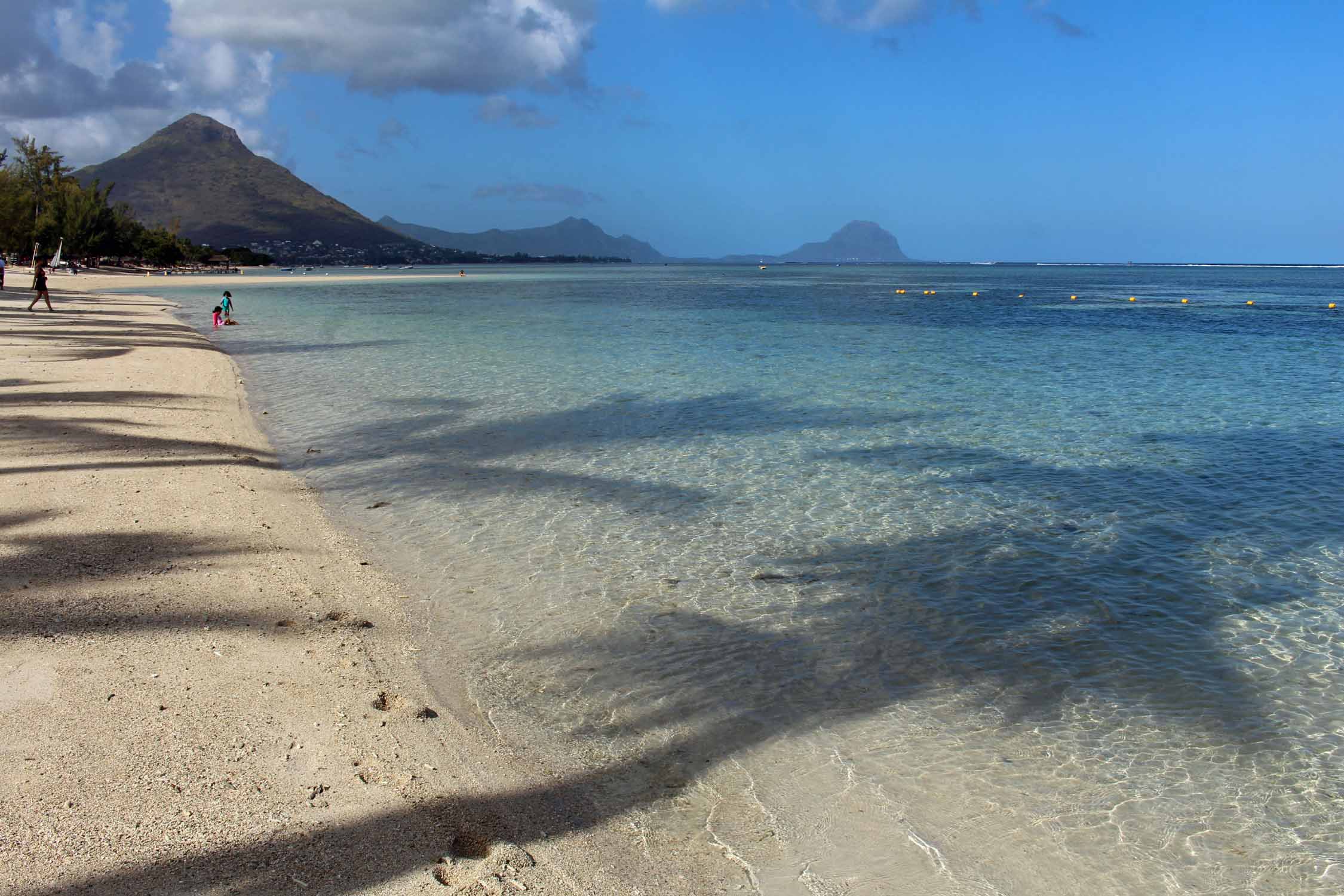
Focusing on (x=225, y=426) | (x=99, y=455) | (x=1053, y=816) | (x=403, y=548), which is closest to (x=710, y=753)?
(x=1053, y=816)

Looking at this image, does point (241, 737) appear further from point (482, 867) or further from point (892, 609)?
point (892, 609)

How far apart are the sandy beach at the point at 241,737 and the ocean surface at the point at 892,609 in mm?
367

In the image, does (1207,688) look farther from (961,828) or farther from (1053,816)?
(961,828)

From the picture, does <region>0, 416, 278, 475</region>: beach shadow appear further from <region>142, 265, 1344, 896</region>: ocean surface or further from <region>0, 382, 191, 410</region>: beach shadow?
<region>0, 382, 191, 410</region>: beach shadow

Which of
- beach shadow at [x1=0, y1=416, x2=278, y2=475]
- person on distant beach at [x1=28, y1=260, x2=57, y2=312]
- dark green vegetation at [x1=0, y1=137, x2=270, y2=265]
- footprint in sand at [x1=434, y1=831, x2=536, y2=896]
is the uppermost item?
dark green vegetation at [x1=0, y1=137, x2=270, y2=265]

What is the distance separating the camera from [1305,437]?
1614cm

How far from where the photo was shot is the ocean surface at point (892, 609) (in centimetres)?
489

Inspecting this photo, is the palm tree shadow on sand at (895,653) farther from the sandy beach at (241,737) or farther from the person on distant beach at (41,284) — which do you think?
the person on distant beach at (41,284)

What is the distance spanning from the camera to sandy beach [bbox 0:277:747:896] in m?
4.02

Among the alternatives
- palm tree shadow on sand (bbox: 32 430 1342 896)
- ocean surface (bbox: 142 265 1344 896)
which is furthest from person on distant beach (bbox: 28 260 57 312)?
palm tree shadow on sand (bbox: 32 430 1342 896)

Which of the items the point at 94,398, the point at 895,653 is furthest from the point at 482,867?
the point at 94,398

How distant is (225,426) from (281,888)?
12.6 m

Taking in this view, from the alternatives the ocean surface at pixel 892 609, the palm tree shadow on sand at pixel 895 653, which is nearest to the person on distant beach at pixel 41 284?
the ocean surface at pixel 892 609

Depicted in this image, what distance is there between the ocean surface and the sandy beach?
37 centimetres
